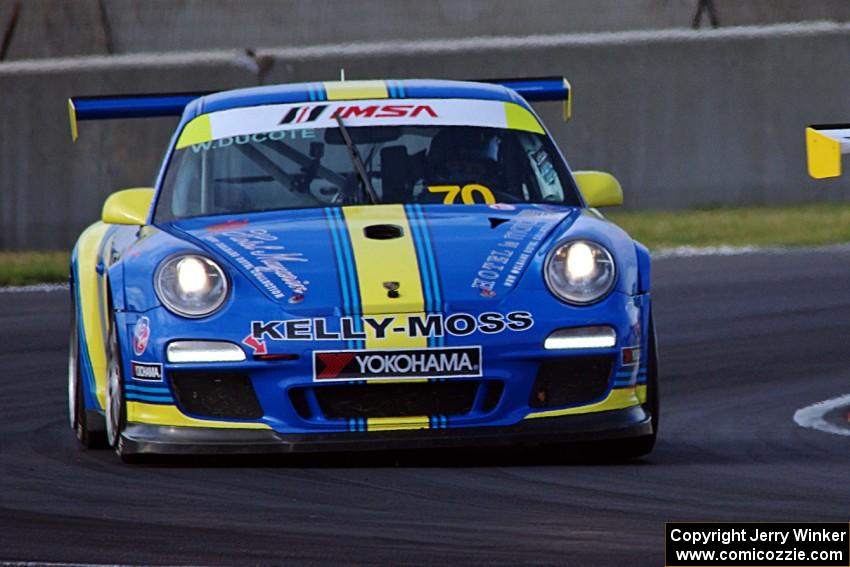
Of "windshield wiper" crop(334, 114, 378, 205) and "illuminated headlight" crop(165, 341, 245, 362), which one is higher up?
"windshield wiper" crop(334, 114, 378, 205)

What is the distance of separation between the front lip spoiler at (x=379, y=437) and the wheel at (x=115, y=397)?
0.38ft

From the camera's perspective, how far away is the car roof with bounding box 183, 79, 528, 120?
7777 mm

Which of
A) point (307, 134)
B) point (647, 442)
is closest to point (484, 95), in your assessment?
point (307, 134)

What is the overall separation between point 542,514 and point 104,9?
1019 cm

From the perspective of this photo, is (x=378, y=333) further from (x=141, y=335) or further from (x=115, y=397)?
(x=115, y=397)

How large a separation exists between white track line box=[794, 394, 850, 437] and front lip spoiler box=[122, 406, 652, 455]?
4.14ft

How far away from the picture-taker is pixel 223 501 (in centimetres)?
583

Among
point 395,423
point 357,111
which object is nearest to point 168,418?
point 395,423

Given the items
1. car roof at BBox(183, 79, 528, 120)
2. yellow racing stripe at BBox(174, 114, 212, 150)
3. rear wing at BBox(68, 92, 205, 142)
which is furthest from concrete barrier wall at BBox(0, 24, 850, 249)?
yellow racing stripe at BBox(174, 114, 212, 150)

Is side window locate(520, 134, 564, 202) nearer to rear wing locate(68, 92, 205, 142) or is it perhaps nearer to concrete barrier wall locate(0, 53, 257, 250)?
rear wing locate(68, 92, 205, 142)

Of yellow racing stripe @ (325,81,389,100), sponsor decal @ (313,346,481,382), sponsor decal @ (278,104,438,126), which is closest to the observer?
sponsor decal @ (313,346,481,382)

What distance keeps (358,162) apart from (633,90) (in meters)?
7.55

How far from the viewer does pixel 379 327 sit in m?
6.32

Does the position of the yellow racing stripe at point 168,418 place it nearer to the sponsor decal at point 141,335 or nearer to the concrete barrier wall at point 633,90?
the sponsor decal at point 141,335
